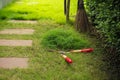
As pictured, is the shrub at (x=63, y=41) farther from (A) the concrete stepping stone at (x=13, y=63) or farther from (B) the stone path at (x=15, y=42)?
(A) the concrete stepping stone at (x=13, y=63)

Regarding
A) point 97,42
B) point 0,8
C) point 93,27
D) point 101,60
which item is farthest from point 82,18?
point 0,8

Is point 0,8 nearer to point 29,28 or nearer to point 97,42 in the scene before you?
point 29,28

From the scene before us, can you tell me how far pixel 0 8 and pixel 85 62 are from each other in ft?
14.9

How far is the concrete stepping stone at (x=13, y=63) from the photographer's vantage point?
396 centimetres

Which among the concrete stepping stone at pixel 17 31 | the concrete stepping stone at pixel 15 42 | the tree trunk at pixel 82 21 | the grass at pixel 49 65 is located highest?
the tree trunk at pixel 82 21

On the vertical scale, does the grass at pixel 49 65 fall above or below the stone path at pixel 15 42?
below

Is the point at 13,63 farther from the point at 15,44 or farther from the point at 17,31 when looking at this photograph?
the point at 17,31

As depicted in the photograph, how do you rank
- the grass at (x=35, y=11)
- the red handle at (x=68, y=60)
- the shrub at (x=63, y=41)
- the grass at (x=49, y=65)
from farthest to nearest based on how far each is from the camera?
the grass at (x=35, y=11), the shrub at (x=63, y=41), the red handle at (x=68, y=60), the grass at (x=49, y=65)

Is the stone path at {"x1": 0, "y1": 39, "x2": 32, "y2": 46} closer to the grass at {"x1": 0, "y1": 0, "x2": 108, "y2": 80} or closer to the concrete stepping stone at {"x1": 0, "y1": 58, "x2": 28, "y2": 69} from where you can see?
the grass at {"x1": 0, "y1": 0, "x2": 108, "y2": 80}

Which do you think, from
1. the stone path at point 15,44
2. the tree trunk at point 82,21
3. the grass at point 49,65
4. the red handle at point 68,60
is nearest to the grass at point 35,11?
the stone path at point 15,44

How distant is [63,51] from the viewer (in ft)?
15.3

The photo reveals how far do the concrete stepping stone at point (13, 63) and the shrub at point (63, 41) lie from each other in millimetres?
787

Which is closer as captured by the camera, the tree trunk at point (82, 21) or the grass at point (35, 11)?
the tree trunk at point (82, 21)

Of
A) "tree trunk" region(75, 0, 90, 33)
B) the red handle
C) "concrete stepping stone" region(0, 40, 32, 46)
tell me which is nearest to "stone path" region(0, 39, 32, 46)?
"concrete stepping stone" region(0, 40, 32, 46)
